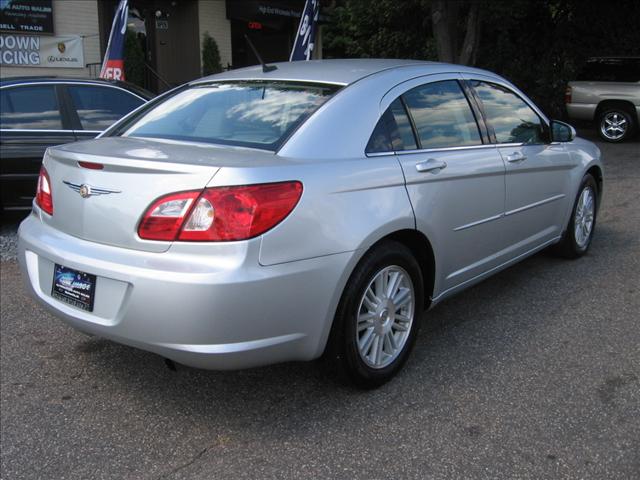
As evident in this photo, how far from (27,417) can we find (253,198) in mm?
1545

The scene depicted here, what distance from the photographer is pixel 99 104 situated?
21.5ft

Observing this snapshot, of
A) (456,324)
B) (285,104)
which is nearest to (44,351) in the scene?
(285,104)

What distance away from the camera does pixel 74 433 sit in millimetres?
2934

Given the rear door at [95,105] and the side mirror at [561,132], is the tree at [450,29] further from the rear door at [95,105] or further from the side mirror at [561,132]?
the side mirror at [561,132]

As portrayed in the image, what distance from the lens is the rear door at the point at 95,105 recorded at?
6398mm

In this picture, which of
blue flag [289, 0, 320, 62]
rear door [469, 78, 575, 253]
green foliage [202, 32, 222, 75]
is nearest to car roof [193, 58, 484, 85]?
rear door [469, 78, 575, 253]

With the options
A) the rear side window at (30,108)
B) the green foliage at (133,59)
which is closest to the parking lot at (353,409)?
the rear side window at (30,108)

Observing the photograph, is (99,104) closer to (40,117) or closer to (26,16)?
(40,117)

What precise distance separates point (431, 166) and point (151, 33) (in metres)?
12.2

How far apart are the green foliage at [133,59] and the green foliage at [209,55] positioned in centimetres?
134

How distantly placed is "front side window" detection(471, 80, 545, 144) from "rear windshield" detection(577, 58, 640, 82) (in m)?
10.4

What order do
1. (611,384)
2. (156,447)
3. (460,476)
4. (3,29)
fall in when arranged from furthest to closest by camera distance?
(3,29) < (611,384) < (156,447) < (460,476)

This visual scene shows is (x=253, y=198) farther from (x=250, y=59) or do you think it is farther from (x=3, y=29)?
(x=250, y=59)

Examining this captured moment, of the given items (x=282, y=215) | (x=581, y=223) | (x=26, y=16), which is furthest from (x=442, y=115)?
(x=26, y=16)
